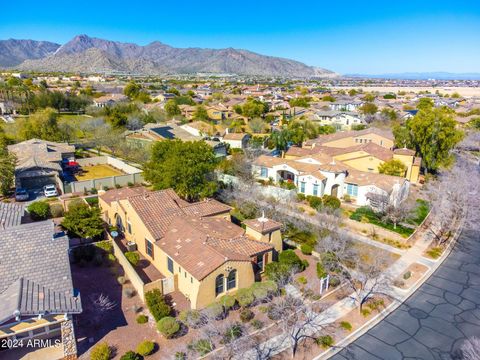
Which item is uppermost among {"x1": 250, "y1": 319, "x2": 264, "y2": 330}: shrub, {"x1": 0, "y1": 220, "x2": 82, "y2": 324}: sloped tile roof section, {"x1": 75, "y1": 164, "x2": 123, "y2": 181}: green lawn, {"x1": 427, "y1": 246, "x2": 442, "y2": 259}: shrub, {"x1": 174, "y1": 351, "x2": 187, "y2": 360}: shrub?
{"x1": 0, "y1": 220, "x2": 82, "y2": 324}: sloped tile roof section

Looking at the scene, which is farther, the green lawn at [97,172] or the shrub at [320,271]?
the green lawn at [97,172]

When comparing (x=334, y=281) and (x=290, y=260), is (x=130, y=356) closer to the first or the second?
(x=290, y=260)

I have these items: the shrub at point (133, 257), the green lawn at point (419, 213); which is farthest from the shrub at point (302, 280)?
the green lawn at point (419, 213)

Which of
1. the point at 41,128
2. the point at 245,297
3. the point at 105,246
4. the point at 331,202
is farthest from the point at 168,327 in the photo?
the point at 41,128

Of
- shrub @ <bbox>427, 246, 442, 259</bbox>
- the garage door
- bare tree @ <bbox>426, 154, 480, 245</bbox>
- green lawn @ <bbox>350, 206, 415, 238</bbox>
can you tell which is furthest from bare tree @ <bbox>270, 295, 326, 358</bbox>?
the garage door

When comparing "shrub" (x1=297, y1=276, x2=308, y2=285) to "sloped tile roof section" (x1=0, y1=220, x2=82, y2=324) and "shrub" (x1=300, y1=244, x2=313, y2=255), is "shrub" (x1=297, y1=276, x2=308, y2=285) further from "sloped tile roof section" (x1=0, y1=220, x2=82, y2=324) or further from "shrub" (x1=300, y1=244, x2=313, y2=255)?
"sloped tile roof section" (x1=0, y1=220, x2=82, y2=324)

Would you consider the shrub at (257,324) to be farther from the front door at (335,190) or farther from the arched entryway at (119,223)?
the front door at (335,190)
